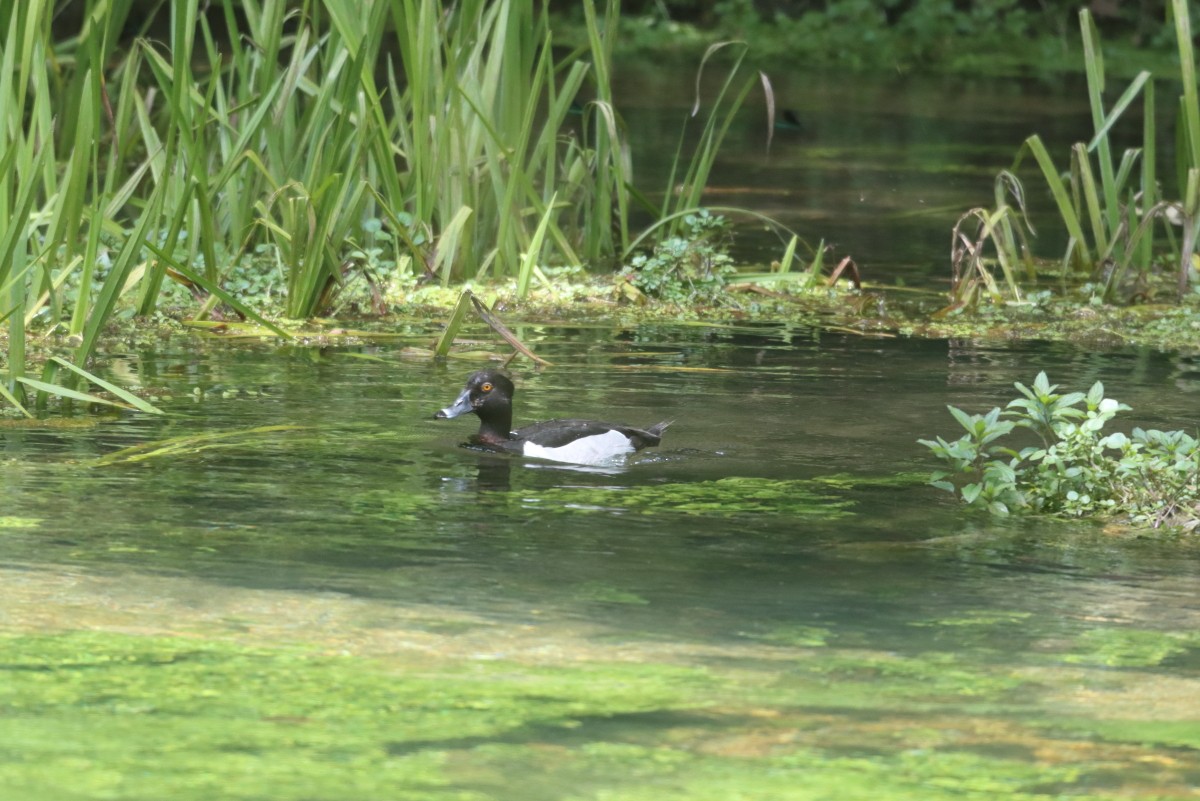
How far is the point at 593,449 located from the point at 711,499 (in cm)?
59

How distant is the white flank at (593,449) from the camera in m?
6.22

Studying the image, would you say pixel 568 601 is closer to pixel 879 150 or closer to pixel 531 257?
pixel 531 257

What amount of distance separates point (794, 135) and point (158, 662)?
13.9 m

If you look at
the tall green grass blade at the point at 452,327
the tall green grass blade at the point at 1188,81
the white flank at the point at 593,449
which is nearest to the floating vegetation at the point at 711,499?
the white flank at the point at 593,449

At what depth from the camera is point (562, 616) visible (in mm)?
4422

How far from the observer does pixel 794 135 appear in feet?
57.0

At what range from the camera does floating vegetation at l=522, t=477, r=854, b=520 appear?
5.62m

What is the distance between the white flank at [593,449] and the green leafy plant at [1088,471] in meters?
1.08

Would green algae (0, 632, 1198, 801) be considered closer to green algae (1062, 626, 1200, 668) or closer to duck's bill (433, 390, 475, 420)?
green algae (1062, 626, 1200, 668)

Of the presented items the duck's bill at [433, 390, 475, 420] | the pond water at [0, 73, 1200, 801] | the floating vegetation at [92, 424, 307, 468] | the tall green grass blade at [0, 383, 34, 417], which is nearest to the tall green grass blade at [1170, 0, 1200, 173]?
the pond water at [0, 73, 1200, 801]

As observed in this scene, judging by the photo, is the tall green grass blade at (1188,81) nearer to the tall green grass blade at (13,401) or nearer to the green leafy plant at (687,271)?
the green leafy plant at (687,271)

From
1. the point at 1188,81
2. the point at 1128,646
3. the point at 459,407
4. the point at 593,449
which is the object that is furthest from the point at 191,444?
the point at 1188,81

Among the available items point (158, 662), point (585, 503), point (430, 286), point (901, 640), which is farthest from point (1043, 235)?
point (158, 662)

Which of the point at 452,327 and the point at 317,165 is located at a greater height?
the point at 317,165
